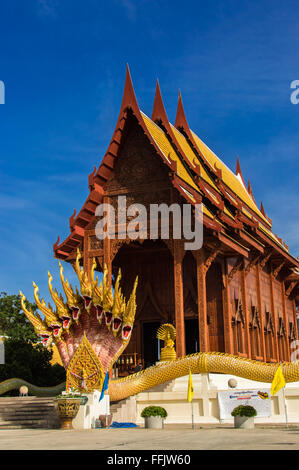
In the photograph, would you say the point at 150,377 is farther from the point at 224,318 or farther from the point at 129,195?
the point at 129,195

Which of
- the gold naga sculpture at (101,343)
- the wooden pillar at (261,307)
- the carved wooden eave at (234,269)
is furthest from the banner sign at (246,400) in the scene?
the wooden pillar at (261,307)

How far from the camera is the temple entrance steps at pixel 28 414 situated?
14.6 meters

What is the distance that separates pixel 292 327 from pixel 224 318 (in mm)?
11680

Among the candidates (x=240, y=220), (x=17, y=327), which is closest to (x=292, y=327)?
(x=240, y=220)

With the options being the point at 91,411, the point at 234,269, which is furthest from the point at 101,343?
the point at 234,269

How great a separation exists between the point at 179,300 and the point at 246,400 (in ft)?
13.3

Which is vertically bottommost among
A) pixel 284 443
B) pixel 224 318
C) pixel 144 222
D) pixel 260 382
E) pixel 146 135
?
pixel 284 443

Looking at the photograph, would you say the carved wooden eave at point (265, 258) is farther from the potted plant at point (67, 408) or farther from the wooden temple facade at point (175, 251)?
the potted plant at point (67, 408)

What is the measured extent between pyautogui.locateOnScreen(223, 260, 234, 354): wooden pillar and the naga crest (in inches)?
178

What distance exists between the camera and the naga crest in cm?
1432

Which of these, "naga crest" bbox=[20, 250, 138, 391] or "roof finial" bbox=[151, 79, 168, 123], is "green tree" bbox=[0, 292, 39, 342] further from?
"naga crest" bbox=[20, 250, 138, 391]

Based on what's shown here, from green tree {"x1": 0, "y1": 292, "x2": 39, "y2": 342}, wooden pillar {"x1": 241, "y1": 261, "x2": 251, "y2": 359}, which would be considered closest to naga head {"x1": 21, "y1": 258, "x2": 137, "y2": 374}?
wooden pillar {"x1": 241, "y1": 261, "x2": 251, "y2": 359}

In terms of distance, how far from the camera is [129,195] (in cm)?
1914

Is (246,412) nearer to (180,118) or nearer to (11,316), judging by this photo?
(180,118)
